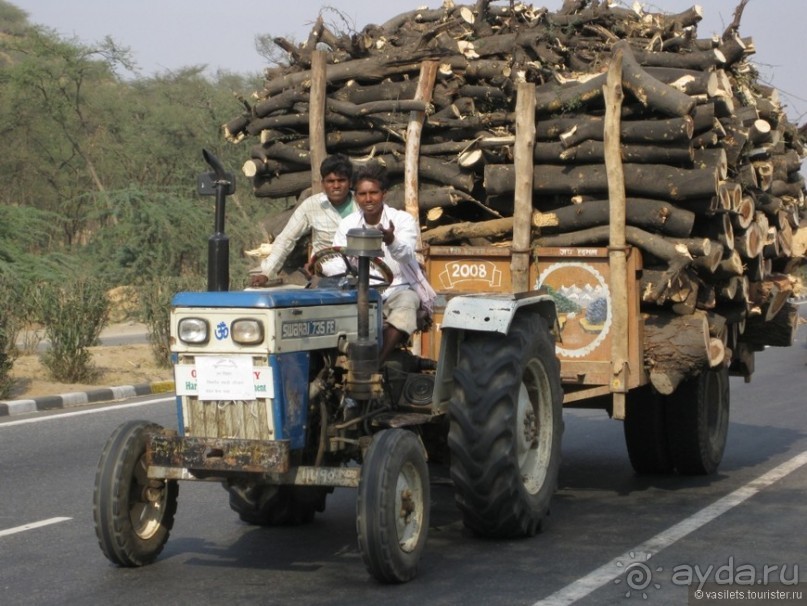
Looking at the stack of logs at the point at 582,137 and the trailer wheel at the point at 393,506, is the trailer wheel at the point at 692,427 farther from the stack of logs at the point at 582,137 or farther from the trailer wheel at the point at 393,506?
→ the trailer wheel at the point at 393,506

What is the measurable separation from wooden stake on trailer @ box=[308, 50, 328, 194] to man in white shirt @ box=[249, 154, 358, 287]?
4.29 ft

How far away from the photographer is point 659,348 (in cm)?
870

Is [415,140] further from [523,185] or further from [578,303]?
[578,303]

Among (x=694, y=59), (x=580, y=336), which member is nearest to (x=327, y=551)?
(x=580, y=336)

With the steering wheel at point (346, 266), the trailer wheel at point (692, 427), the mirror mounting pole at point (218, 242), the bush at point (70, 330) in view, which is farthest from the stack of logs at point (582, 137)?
the bush at point (70, 330)

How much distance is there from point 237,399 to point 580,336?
3.05 meters

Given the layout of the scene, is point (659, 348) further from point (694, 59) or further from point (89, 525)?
point (89, 525)

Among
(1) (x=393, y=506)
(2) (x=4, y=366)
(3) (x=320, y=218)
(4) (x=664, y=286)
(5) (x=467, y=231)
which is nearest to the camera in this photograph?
(1) (x=393, y=506)

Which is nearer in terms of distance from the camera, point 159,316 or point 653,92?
point 653,92

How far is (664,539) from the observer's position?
7633mm

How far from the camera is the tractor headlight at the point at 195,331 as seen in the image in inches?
255

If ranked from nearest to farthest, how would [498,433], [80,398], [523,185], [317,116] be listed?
[498,433]
[523,185]
[317,116]
[80,398]

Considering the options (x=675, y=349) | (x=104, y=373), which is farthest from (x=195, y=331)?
(x=104, y=373)

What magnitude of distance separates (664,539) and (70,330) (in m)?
10.9
